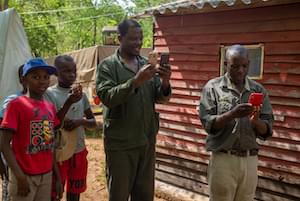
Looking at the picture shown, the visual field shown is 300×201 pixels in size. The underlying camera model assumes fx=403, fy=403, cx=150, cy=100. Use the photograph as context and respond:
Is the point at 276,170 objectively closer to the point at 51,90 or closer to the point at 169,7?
the point at 169,7

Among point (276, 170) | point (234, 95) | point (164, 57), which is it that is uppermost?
point (164, 57)

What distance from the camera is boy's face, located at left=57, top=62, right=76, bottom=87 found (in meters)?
3.68

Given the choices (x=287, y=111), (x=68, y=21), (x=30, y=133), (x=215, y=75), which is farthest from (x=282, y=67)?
(x=68, y=21)

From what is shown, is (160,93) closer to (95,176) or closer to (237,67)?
(237,67)

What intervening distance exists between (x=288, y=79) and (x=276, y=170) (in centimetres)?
118

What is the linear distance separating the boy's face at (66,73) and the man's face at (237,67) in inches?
56.7

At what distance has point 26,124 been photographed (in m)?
2.90

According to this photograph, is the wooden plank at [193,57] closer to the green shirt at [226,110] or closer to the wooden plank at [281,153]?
the wooden plank at [281,153]

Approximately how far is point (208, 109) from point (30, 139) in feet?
4.52

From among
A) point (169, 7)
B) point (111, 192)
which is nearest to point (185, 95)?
point (169, 7)

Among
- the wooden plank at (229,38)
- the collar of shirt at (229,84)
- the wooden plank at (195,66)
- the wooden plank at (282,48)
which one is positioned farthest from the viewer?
the wooden plank at (195,66)

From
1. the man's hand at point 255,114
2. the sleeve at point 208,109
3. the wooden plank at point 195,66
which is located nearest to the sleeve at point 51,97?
the sleeve at point 208,109

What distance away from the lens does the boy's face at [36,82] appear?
9.88 feet

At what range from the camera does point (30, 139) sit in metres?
2.91
